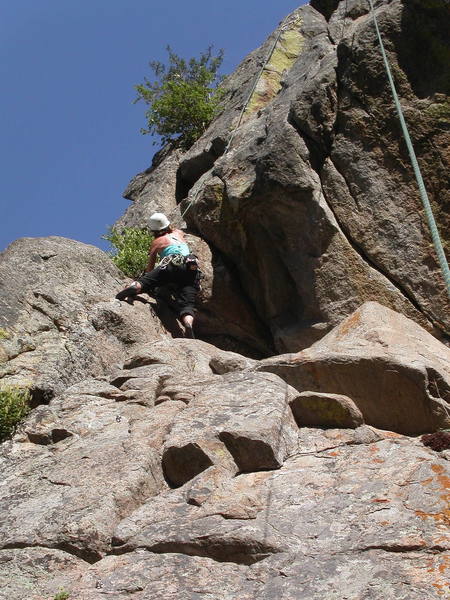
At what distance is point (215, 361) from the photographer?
10891mm

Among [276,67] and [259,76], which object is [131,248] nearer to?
[259,76]

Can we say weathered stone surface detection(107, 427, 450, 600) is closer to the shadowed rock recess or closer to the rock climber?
the shadowed rock recess

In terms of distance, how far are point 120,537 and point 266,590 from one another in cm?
A: 151

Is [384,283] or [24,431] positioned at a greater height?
[384,283]

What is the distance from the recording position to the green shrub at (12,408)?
980 centimetres

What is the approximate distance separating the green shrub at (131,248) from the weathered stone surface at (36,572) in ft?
28.4

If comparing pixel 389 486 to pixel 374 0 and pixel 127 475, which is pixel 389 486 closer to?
pixel 127 475

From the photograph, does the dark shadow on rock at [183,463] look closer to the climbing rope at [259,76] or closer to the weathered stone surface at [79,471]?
the weathered stone surface at [79,471]

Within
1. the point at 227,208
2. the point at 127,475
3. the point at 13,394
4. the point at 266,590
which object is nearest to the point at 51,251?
the point at 227,208

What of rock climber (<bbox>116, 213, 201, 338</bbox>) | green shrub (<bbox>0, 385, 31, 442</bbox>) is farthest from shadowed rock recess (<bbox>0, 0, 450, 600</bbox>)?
rock climber (<bbox>116, 213, 201, 338</bbox>)

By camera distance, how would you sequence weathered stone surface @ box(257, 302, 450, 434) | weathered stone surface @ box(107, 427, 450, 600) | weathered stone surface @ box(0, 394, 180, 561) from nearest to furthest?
weathered stone surface @ box(107, 427, 450, 600), weathered stone surface @ box(0, 394, 180, 561), weathered stone surface @ box(257, 302, 450, 434)

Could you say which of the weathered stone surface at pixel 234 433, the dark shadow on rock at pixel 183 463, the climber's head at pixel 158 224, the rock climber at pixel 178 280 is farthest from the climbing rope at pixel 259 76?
the dark shadow on rock at pixel 183 463

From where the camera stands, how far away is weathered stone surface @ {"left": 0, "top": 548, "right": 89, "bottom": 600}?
6.76m

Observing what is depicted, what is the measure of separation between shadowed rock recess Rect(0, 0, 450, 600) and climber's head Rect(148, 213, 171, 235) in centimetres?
72
